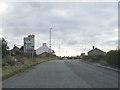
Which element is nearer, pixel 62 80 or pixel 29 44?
pixel 62 80

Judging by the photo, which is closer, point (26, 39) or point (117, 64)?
point (117, 64)

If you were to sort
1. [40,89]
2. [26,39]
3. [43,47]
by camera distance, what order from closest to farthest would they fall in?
1. [40,89]
2. [26,39]
3. [43,47]

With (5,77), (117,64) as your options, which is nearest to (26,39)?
(117,64)

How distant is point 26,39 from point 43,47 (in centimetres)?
10212

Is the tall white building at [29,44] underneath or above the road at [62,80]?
above

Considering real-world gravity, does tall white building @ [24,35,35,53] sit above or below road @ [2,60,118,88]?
above

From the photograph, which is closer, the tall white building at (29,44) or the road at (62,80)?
the road at (62,80)

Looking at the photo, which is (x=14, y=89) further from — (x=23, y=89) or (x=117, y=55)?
(x=117, y=55)

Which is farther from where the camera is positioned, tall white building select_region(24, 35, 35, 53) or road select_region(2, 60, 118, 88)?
tall white building select_region(24, 35, 35, 53)

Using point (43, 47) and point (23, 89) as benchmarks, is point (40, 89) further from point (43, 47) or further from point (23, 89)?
point (43, 47)

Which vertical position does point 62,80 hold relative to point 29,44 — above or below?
below

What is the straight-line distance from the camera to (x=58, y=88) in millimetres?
11203

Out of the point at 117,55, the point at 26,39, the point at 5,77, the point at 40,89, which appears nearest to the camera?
the point at 40,89

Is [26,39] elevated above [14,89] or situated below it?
above
